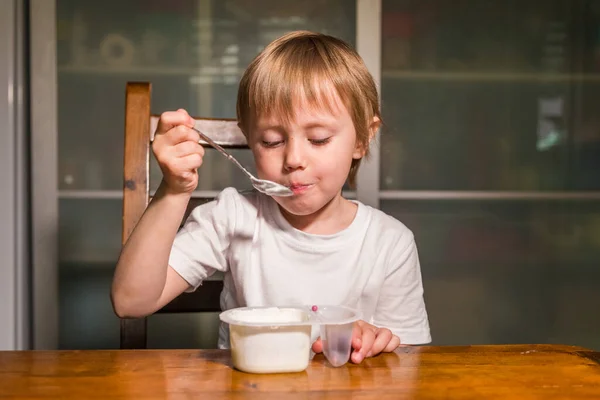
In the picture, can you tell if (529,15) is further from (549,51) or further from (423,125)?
(423,125)

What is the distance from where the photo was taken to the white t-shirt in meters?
1.09

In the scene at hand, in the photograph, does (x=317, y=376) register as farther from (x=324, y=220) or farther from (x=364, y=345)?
(x=324, y=220)

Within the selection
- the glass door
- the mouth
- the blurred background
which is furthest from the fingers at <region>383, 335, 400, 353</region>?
the glass door

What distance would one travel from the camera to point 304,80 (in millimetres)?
983

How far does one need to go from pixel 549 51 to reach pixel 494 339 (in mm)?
899

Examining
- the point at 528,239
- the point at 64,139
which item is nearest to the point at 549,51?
the point at 528,239

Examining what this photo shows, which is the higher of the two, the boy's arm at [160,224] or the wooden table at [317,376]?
the boy's arm at [160,224]

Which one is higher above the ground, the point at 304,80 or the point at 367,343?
the point at 304,80

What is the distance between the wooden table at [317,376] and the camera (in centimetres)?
61

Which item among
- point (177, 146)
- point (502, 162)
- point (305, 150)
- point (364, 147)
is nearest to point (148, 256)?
point (177, 146)

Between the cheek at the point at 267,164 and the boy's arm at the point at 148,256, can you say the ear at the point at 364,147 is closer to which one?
the cheek at the point at 267,164

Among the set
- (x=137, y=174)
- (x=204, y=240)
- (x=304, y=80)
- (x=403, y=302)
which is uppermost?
(x=304, y=80)

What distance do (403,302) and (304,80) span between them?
40 centimetres

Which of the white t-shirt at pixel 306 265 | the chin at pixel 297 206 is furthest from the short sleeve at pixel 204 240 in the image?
the chin at pixel 297 206
